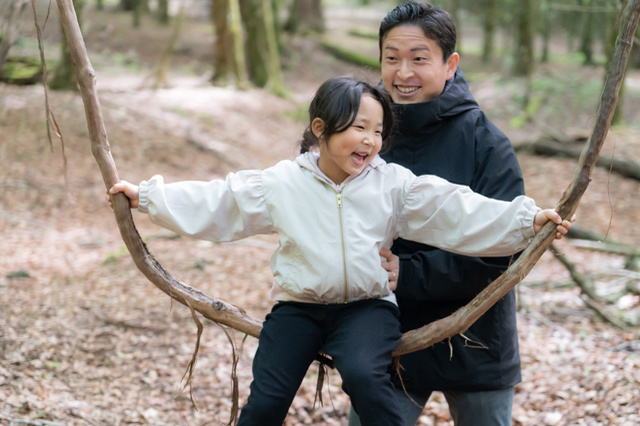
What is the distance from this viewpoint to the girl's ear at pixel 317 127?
2.42 m

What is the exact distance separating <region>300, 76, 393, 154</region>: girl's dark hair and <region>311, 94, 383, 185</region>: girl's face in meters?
0.02

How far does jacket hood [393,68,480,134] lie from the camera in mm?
2480

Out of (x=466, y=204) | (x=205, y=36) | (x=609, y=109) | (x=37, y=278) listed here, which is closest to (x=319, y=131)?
(x=466, y=204)

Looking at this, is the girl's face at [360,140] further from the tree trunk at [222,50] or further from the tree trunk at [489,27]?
the tree trunk at [489,27]

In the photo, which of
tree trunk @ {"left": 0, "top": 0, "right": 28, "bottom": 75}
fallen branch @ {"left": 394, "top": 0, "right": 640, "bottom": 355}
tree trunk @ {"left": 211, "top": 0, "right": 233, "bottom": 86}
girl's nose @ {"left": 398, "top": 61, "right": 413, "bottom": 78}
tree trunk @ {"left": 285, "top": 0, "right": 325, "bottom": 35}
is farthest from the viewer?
tree trunk @ {"left": 285, "top": 0, "right": 325, "bottom": 35}

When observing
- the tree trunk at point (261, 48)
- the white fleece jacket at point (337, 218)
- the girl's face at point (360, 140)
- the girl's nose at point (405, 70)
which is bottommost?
the tree trunk at point (261, 48)

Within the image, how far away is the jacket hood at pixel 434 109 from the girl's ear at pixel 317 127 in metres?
0.32

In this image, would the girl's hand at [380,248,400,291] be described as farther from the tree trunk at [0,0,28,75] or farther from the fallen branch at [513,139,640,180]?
the fallen branch at [513,139,640,180]

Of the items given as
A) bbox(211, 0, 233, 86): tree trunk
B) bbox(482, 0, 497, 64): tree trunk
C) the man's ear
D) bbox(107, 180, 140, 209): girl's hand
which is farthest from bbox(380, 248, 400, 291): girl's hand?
bbox(482, 0, 497, 64): tree trunk

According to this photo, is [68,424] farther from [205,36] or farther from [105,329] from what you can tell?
[205,36]

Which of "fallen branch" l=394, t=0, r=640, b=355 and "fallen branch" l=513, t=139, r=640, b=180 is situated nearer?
"fallen branch" l=394, t=0, r=640, b=355

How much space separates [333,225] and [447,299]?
1.91 feet

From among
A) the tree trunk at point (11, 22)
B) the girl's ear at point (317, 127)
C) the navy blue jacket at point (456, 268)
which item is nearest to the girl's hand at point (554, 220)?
the navy blue jacket at point (456, 268)

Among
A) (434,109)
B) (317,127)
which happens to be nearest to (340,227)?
(317,127)
